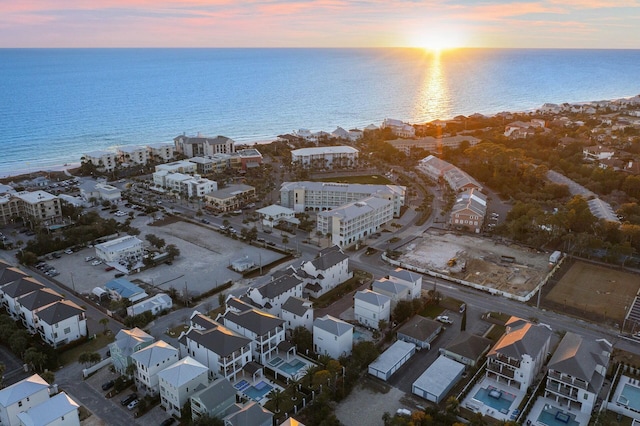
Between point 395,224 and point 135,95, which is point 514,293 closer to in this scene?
point 395,224

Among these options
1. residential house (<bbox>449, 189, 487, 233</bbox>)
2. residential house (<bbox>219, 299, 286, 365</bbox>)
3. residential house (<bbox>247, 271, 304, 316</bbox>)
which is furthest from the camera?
residential house (<bbox>449, 189, 487, 233</bbox>)

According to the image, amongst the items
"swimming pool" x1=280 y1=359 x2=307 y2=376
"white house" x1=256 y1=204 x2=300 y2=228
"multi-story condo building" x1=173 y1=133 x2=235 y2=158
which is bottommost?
"swimming pool" x1=280 y1=359 x2=307 y2=376

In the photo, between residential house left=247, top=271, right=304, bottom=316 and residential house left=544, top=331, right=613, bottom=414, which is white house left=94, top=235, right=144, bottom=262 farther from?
residential house left=544, top=331, right=613, bottom=414

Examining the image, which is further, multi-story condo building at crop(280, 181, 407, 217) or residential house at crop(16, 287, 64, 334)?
multi-story condo building at crop(280, 181, 407, 217)

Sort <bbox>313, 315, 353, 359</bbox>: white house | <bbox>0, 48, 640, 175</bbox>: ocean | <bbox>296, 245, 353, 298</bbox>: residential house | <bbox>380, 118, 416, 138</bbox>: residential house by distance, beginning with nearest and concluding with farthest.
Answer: <bbox>313, 315, 353, 359</bbox>: white house, <bbox>296, 245, 353, 298</bbox>: residential house, <bbox>380, 118, 416, 138</bbox>: residential house, <bbox>0, 48, 640, 175</bbox>: ocean

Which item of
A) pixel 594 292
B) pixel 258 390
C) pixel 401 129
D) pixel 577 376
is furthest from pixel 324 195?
Answer: pixel 401 129

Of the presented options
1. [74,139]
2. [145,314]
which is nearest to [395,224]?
[145,314]

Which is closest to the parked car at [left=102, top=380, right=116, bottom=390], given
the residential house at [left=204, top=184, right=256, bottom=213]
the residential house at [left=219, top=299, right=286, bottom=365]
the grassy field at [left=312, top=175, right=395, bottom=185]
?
the residential house at [left=219, top=299, right=286, bottom=365]

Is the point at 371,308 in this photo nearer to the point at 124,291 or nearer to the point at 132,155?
the point at 124,291
